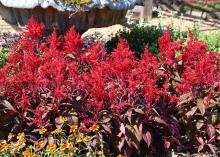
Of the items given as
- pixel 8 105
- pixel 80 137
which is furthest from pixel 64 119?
pixel 8 105

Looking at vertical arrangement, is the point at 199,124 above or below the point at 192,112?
below

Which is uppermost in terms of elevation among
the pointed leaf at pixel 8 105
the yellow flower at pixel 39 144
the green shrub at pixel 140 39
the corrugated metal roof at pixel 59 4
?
the corrugated metal roof at pixel 59 4

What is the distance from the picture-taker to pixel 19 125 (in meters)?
3.87

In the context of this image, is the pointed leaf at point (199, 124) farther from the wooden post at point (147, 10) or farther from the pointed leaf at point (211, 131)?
the wooden post at point (147, 10)

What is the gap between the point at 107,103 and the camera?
385cm

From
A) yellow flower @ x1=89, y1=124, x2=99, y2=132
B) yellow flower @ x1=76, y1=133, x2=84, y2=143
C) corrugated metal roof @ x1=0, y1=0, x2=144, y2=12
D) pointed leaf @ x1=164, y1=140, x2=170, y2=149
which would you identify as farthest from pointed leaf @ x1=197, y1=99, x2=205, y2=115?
corrugated metal roof @ x1=0, y1=0, x2=144, y2=12

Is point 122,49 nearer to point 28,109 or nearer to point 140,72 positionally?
point 140,72

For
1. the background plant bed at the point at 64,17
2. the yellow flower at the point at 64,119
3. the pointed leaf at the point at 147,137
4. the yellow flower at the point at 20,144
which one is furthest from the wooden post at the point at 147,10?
the yellow flower at the point at 20,144

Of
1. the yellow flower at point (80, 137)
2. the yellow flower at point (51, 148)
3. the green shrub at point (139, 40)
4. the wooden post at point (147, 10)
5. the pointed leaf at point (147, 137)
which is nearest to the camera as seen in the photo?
the yellow flower at point (51, 148)

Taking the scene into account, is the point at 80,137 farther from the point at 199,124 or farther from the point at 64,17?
the point at 64,17

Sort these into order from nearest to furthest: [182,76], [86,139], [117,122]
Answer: [86,139]
[117,122]
[182,76]

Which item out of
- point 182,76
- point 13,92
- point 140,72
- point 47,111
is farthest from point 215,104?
point 13,92

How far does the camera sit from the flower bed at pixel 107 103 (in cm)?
375

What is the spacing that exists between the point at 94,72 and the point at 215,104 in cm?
105
